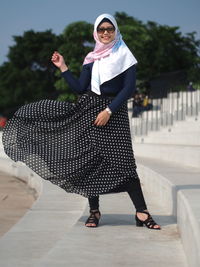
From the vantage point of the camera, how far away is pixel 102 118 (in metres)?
4.58

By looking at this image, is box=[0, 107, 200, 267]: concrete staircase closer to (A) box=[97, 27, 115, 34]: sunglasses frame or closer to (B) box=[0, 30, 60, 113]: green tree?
(A) box=[97, 27, 115, 34]: sunglasses frame

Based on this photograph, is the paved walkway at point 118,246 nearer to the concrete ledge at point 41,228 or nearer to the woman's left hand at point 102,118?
the concrete ledge at point 41,228

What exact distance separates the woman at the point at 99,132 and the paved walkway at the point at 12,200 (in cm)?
108

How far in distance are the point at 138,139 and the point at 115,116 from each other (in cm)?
1470

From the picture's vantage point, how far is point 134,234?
4398mm

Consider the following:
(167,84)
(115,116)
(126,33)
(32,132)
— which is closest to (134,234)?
(115,116)

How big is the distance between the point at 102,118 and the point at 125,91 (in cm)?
24

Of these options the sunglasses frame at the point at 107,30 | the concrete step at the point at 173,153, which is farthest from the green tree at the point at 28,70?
the sunglasses frame at the point at 107,30

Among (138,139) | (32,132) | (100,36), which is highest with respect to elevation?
(100,36)

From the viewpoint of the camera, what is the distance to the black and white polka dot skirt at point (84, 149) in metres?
4.65

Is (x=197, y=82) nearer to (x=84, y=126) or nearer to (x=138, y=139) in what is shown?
(x=138, y=139)

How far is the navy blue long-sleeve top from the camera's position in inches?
180

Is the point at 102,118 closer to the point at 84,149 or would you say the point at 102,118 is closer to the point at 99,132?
the point at 99,132

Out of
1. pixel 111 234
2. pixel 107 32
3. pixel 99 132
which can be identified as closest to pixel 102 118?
pixel 99 132
